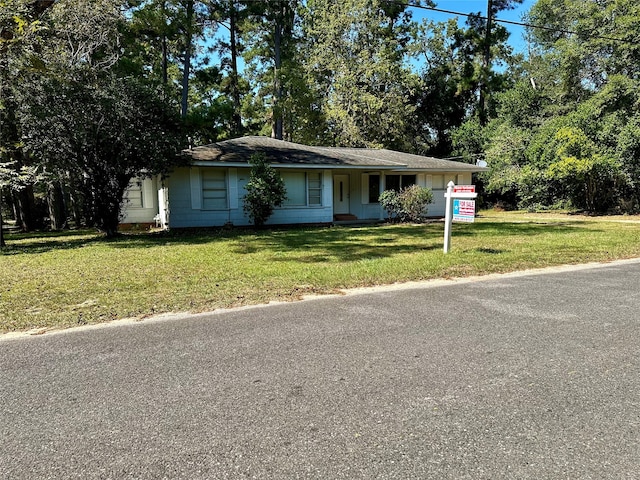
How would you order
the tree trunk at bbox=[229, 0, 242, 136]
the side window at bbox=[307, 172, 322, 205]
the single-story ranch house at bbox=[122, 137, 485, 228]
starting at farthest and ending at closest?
the tree trunk at bbox=[229, 0, 242, 136] < the side window at bbox=[307, 172, 322, 205] < the single-story ranch house at bbox=[122, 137, 485, 228]

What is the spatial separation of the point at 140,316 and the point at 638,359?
4.91 meters

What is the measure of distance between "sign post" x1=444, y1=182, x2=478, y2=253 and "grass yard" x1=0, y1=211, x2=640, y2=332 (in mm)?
805

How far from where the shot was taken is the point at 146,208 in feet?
63.2

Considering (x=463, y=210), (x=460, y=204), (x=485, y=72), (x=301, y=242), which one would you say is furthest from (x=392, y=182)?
(x=485, y=72)

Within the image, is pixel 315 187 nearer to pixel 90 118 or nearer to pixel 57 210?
pixel 90 118

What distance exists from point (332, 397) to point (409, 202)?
50.1 feet

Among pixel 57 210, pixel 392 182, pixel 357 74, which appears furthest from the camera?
pixel 357 74

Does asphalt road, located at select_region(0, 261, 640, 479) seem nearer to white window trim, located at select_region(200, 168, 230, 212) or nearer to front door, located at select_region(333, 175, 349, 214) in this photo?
white window trim, located at select_region(200, 168, 230, 212)

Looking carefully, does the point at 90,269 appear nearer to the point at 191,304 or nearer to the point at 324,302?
the point at 191,304

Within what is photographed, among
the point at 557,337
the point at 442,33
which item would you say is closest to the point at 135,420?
the point at 557,337

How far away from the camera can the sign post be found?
8.52m

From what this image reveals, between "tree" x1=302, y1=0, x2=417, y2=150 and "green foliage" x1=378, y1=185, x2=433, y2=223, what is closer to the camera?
"green foliage" x1=378, y1=185, x2=433, y2=223

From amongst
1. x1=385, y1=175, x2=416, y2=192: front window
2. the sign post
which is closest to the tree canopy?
the sign post

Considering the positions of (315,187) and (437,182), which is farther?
(437,182)
